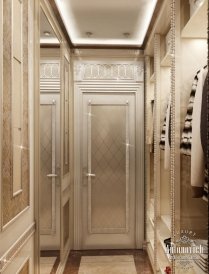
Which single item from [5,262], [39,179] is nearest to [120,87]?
[39,179]

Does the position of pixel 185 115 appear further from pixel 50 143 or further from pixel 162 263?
pixel 162 263

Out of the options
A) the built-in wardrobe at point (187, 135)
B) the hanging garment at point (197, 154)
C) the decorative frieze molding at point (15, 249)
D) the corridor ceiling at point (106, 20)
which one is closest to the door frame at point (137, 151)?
the corridor ceiling at point (106, 20)

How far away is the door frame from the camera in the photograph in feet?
12.6

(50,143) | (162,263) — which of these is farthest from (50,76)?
(162,263)

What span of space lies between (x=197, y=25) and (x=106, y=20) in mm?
1272

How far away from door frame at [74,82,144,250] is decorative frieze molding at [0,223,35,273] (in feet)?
5.88

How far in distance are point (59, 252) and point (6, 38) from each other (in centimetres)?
218

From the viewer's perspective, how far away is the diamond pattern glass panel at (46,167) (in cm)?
240

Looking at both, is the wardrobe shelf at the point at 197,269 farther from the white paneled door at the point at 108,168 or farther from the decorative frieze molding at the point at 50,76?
the white paneled door at the point at 108,168

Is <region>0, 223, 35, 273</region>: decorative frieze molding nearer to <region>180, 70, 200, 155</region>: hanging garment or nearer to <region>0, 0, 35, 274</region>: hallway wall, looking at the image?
<region>0, 0, 35, 274</region>: hallway wall

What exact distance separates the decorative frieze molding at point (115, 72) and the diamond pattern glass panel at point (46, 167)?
4.37 ft

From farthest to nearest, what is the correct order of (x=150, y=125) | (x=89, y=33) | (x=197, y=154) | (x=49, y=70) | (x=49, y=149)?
(x=150, y=125) < (x=89, y=33) < (x=49, y=149) < (x=49, y=70) < (x=197, y=154)

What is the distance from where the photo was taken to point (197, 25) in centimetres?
202

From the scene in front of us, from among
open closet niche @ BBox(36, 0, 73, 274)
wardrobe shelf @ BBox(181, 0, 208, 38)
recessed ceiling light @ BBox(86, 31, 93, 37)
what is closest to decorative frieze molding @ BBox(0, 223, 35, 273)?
open closet niche @ BBox(36, 0, 73, 274)
